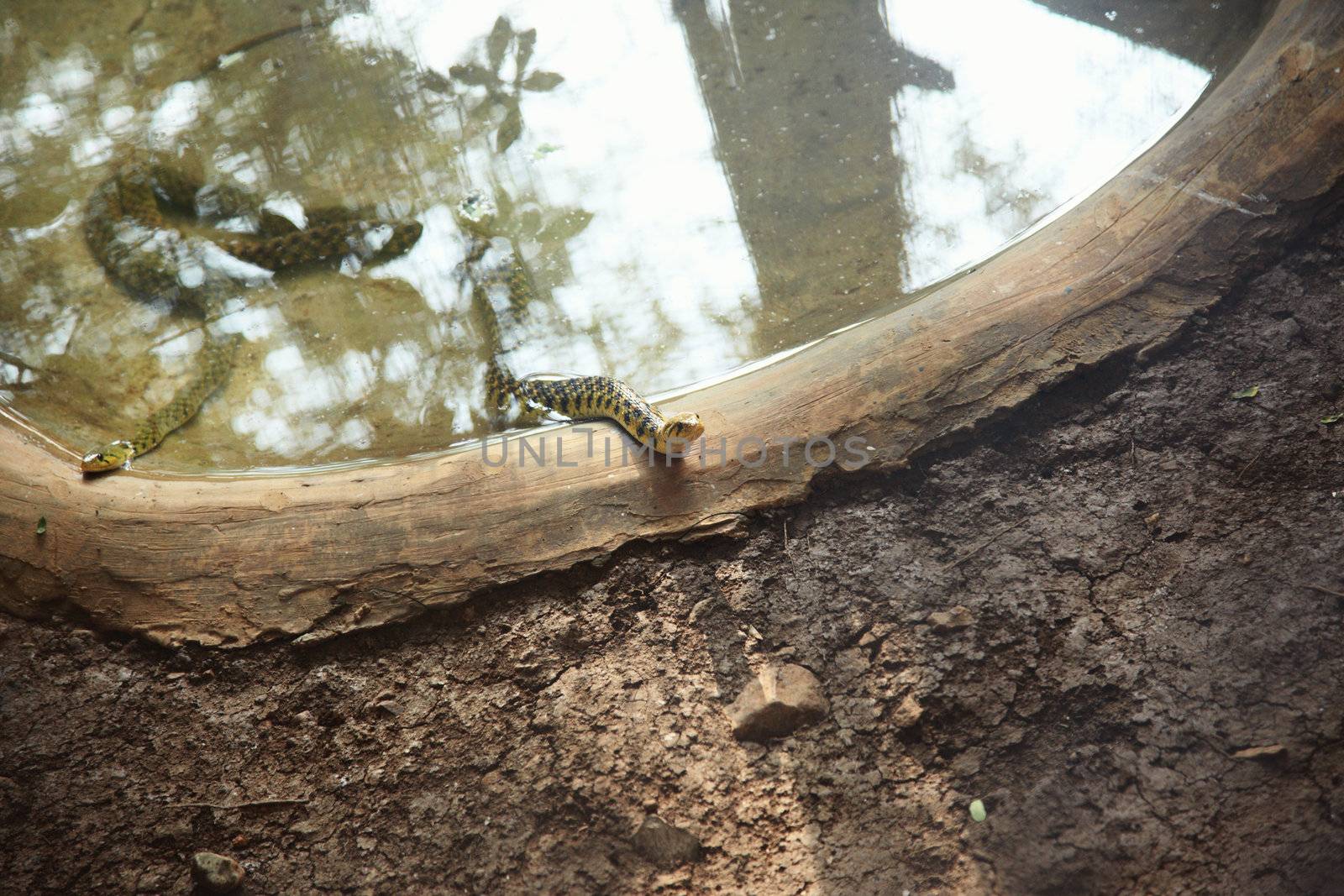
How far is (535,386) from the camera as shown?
383cm

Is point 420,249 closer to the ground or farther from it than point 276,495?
farther from it

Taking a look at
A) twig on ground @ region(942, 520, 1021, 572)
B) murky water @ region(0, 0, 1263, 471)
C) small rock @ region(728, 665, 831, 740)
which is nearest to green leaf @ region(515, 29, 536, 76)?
murky water @ region(0, 0, 1263, 471)

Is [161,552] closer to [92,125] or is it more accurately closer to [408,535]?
[408,535]

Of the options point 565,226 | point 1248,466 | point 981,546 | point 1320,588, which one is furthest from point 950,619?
point 565,226

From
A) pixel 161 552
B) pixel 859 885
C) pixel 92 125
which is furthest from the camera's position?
pixel 92 125

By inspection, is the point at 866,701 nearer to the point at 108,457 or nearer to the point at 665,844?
the point at 665,844

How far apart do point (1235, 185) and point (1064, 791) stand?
2707 millimetres

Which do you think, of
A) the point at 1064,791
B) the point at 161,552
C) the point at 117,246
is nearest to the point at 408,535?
the point at 161,552

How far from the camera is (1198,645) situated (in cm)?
248

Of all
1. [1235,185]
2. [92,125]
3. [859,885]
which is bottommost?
[859,885]

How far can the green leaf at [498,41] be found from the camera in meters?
5.09

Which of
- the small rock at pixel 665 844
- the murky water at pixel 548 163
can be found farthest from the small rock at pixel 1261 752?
the murky water at pixel 548 163

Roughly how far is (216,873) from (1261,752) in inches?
126

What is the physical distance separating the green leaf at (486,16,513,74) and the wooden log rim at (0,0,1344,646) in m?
3.12
